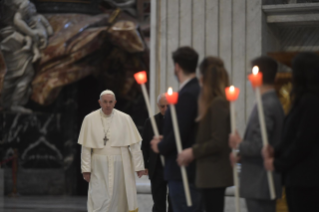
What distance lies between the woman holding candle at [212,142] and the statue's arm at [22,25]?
8.57 meters

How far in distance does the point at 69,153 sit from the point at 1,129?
1.48m

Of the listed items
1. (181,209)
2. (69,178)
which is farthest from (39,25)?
(181,209)

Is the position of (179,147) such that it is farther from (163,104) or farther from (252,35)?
(252,35)

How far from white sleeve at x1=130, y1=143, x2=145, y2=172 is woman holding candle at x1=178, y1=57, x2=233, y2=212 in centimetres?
320

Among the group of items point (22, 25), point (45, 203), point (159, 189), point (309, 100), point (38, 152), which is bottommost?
point (45, 203)

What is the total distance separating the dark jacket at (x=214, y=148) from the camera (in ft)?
13.0

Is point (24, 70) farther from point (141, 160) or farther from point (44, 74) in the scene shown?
point (141, 160)

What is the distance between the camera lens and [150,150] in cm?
680

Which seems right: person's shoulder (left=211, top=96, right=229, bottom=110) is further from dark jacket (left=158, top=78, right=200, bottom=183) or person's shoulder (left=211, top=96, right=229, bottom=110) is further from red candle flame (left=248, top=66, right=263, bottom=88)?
red candle flame (left=248, top=66, right=263, bottom=88)

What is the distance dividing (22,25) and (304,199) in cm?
947

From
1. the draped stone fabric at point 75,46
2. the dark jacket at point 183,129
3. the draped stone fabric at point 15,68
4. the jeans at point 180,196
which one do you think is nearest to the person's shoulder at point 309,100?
the dark jacket at point 183,129

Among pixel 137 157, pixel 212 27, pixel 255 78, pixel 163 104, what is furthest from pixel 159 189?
pixel 255 78

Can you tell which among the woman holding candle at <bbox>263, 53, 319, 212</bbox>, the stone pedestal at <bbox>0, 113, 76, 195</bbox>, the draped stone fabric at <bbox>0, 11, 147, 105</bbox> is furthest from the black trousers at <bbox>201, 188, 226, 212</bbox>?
the stone pedestal at <bbox>0, 113, 76, 195</bbox>

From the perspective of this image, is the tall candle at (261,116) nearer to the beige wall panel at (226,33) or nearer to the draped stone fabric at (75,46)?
the beige wall panel at (226,33)
